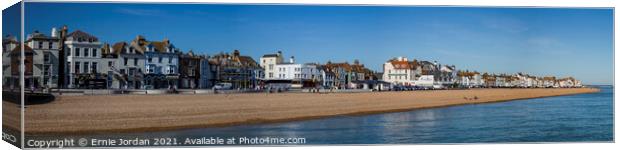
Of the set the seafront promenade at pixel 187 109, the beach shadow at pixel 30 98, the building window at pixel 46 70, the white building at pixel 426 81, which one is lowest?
the seafront promenade at pixel 187 109

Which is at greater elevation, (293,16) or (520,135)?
(293,16)

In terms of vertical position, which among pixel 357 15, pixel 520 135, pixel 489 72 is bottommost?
pixel 520 135

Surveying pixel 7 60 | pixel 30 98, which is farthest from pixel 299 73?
pixel 7 60

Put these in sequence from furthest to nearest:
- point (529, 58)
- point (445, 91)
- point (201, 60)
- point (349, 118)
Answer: point (445, 91) → point (349, 118) → point (529, 58) → point (201, 60)

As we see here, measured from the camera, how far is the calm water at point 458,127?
596 inches

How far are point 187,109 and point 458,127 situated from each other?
17.7 ft

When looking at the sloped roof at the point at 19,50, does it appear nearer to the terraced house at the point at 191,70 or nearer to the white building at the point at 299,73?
the terraced house at the point at 191,70

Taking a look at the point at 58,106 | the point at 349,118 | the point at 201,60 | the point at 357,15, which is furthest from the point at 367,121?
the point at 58,106

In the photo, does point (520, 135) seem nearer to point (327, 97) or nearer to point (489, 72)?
point (489, 72)

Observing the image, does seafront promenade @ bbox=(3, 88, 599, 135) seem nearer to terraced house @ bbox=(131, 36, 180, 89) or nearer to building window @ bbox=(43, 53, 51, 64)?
terraced house @ bbox=(131, 36, 180, 89)

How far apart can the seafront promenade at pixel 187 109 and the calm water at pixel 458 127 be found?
0.89 feet

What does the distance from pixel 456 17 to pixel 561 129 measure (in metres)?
3.14

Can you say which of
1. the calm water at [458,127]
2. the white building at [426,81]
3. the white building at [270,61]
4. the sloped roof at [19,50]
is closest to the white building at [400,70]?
the white building at [426,81]

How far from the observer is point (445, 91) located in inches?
789
